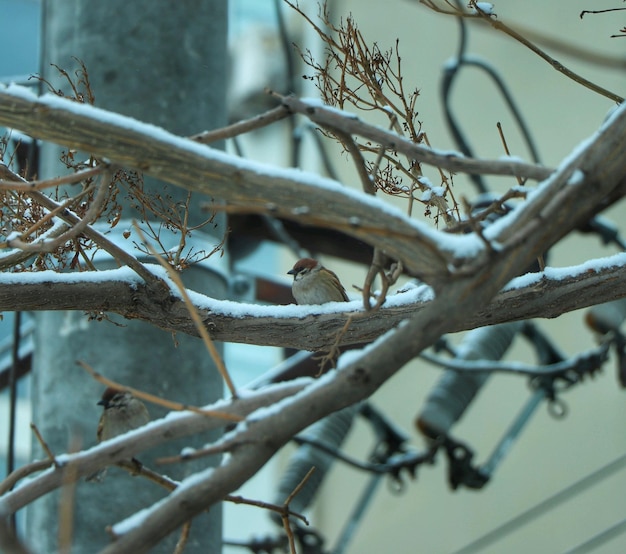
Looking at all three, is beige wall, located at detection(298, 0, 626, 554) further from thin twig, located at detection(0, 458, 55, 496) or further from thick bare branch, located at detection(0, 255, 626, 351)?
thin twig, located at detection(0, 458, 55, 496)

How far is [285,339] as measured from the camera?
329 cm

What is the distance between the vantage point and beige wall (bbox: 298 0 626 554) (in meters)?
9.70

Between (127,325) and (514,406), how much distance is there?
670 centimetres

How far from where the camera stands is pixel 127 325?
445 centimetres

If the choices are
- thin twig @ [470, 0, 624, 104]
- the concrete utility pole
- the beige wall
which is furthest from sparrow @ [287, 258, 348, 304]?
the beige wall

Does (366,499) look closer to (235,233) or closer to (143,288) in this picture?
(235,233)

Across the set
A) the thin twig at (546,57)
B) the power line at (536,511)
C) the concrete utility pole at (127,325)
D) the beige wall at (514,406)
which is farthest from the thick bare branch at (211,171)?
the beige wall at (514,406)

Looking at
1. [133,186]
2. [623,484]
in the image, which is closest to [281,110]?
[133,186]

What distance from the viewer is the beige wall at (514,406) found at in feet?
31.8

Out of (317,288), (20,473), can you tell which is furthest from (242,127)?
(317,288)

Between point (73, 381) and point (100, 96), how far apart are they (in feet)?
3.79

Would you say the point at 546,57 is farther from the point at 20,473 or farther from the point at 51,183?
the point at 20,473

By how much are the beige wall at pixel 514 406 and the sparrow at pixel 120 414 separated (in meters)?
5.10

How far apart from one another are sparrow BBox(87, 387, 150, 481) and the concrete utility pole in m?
0.16
